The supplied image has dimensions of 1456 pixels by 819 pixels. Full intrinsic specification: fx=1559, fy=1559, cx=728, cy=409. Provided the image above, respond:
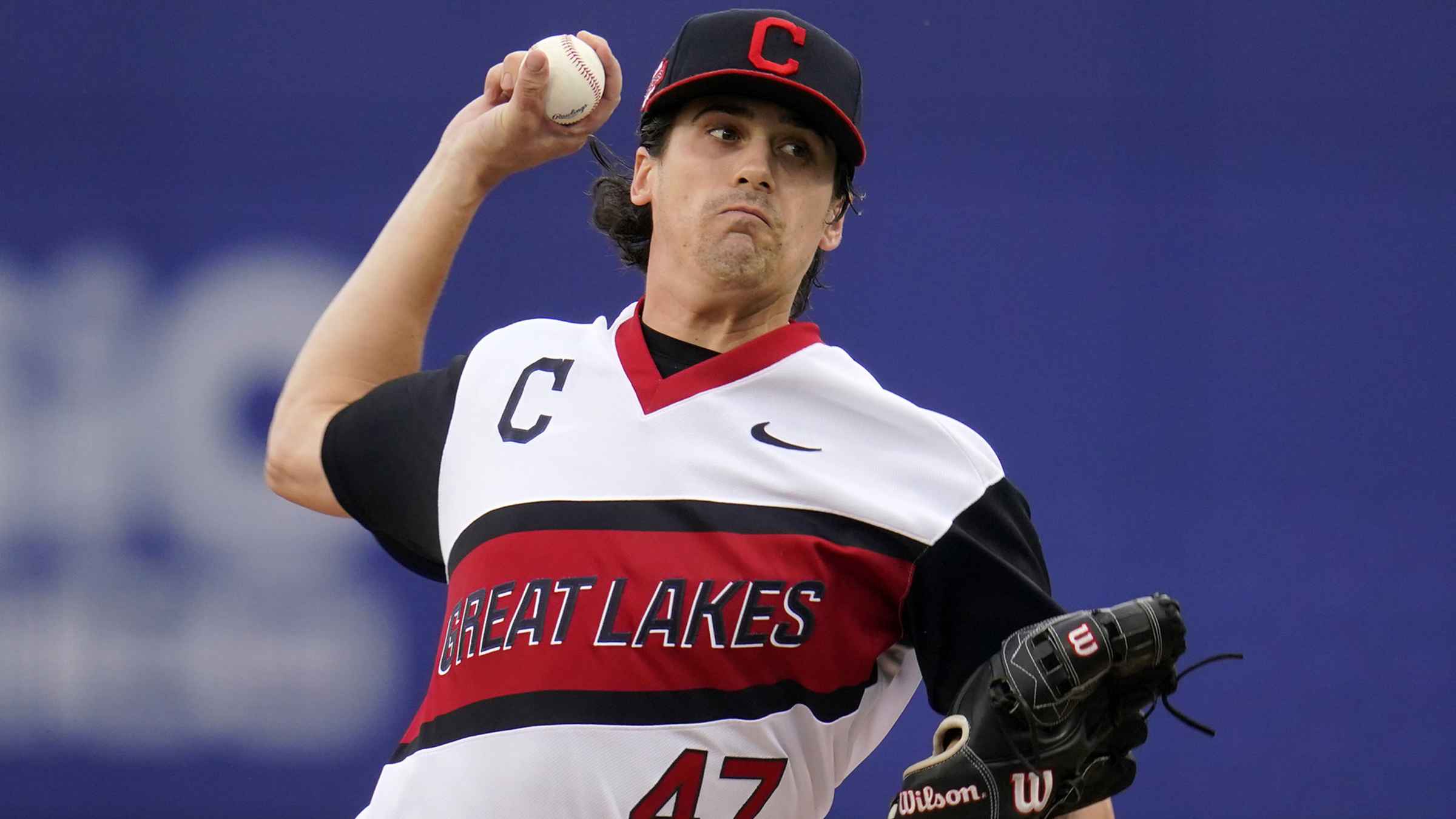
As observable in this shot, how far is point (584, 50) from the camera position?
1764 millimetres

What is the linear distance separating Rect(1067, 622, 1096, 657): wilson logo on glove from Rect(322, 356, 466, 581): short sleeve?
66 cm

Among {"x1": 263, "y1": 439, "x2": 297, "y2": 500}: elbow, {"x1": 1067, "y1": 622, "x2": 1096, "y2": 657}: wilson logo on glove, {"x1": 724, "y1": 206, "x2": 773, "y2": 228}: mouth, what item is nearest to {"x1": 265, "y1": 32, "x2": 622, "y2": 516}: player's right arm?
{"x1": 263, "y1": 439, "x2": 297, "y2": 500}: elbow

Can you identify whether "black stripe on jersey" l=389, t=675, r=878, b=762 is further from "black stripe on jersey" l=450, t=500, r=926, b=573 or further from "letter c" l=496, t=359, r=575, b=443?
"letter c" l=496, t=359, r=575, b=443

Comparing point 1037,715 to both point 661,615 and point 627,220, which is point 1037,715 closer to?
point 661,615

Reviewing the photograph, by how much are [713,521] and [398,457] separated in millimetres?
375

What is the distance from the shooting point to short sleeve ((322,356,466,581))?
1.65 m

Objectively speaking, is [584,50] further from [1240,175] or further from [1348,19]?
[1348,19]

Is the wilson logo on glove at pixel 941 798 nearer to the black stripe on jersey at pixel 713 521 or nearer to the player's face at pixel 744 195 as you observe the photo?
the black stripe on jersey at pixel 713 521

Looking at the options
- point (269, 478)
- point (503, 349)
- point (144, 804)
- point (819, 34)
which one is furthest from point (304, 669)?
point (819, 34)

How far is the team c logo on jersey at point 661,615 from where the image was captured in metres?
1.45

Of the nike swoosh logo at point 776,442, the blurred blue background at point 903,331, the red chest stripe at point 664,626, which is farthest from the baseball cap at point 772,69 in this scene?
the blurred blue background at point 903,331

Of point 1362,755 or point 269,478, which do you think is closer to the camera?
point 269,478

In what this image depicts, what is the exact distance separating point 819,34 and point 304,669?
2.04 m

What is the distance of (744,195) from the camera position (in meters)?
1.63
